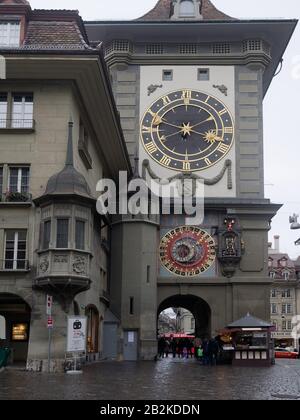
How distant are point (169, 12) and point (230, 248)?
714 inches

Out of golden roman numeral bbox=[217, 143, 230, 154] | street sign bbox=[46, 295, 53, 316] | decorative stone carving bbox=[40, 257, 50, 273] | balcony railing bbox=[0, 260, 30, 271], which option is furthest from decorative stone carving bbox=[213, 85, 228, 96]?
street sign bbox=[46, 295, 53, 316]

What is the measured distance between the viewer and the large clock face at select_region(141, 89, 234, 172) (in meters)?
48.3

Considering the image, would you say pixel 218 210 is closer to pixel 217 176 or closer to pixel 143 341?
pixel 217 176

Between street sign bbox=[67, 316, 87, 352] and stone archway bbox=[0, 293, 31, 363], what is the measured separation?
505cm

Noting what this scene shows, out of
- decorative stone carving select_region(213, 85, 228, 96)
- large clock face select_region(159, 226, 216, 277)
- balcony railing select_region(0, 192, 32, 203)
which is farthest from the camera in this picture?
decorative stone carving select_region(213, 85, 228, 96)

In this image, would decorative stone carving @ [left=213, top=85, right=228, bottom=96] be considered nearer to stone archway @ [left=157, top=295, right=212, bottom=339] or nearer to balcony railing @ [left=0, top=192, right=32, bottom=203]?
stone archway @ [left=157, top=295, right=212, bottom=339]

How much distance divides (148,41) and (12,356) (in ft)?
88.1

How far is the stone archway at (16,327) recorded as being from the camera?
31.1 meters

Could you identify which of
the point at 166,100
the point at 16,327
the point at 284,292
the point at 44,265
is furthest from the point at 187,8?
the point at 284,292

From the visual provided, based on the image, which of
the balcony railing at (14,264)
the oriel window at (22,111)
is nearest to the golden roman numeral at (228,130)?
the oriel window at (22,111)

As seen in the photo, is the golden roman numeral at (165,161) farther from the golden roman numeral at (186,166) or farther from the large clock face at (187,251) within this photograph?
the large clock face at (187,251)

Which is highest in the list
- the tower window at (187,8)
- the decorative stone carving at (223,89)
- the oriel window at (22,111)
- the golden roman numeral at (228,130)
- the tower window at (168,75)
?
the tower window at (187,8)

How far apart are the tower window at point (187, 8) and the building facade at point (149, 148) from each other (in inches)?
4.2

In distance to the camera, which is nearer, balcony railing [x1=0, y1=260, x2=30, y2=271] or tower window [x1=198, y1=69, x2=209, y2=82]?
balcony railing [x1=0, y1=260, x2=30, y2=271]
